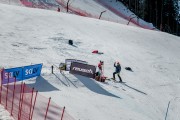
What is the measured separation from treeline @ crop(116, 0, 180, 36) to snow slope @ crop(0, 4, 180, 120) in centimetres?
3176

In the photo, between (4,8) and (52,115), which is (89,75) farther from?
(4,8)

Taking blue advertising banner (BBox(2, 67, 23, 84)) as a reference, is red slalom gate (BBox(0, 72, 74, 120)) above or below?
below

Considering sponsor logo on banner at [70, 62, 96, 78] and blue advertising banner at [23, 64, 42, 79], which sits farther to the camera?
sponsor logo on banner at [70, 62, 96, 78]

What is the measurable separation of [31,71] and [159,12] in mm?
62672

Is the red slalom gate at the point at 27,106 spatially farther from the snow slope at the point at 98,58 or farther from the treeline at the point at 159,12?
the treeline at the point at 159,12

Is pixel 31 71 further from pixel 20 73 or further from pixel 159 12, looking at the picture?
pixel 159 12

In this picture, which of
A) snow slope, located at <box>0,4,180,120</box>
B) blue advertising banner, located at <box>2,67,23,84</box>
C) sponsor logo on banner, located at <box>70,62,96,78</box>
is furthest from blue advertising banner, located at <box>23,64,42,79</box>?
sponsor logo on banner, located at <box>70,62,96,78</box>

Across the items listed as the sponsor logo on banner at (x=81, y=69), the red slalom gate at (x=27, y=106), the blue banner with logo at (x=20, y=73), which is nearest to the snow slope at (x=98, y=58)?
the sponsor logo on banner at (x=81, y=69)

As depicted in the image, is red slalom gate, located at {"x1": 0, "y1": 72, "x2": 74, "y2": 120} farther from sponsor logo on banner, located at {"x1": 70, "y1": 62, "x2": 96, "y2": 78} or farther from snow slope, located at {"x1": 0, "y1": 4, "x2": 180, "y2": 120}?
sponsor logo on banner, located at {"x1": 70, "y1": 62, "x2": 96, "y2": 78}

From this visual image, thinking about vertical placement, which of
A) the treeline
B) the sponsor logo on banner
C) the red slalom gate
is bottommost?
the red slalom gate

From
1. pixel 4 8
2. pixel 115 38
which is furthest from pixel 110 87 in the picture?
pixel 4 8

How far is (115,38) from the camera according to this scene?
35.9 meters

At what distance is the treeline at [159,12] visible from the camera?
74.2 metres

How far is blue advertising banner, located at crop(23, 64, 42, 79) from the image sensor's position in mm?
18950
